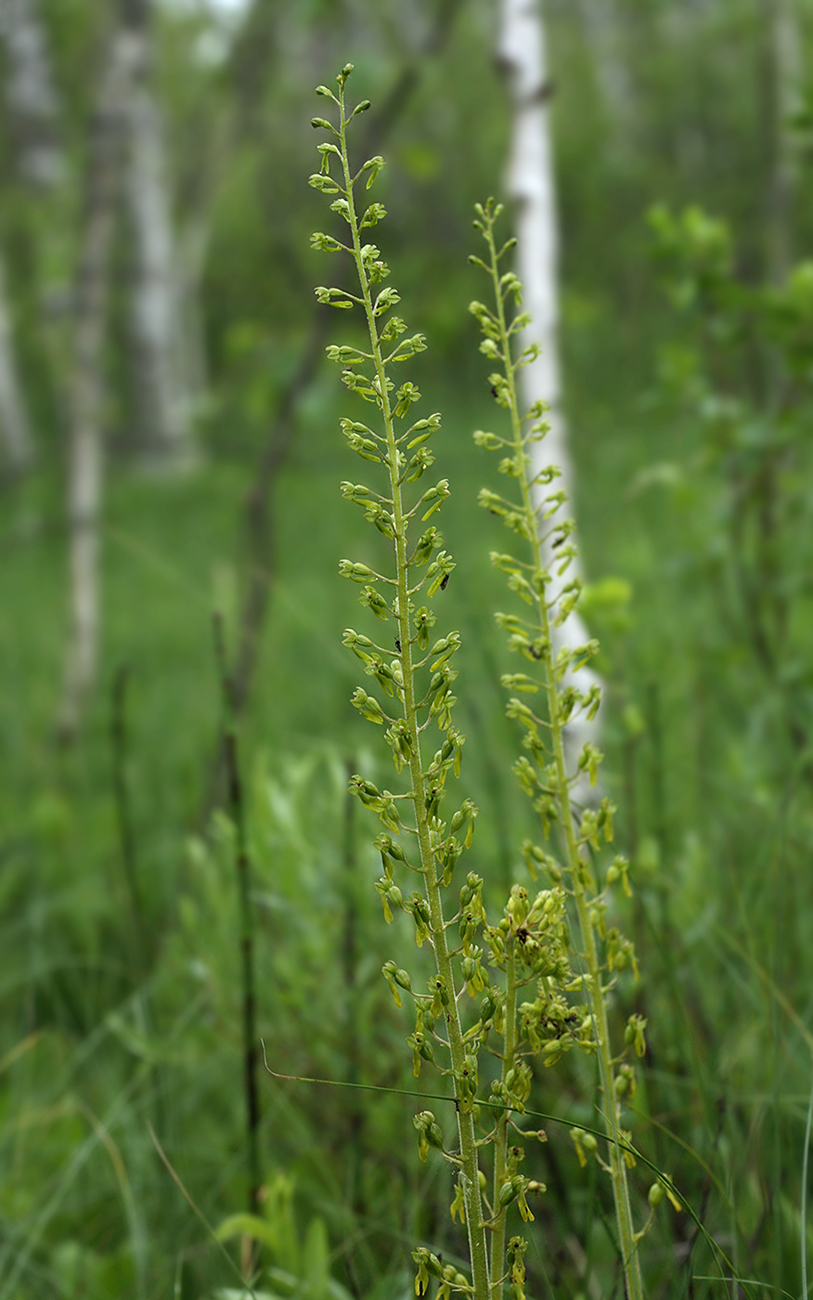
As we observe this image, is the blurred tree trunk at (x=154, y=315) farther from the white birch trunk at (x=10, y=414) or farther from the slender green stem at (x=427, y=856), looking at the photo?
the slender green stem at (x=427, y=856)

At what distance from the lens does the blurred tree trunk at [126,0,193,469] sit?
42.4 ft

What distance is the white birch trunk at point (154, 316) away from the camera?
1295cm

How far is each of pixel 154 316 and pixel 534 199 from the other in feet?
39.6

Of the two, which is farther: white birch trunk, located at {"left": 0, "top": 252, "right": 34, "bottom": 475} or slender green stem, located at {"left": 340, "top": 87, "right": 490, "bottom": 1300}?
white birch trunk, located at {"left": 0, "top": 252, "right": 34, "bottom": 475}

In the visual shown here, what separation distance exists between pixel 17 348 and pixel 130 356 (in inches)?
248

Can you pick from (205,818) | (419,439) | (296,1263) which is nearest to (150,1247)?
(296,1263)

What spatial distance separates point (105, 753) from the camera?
4.60 m

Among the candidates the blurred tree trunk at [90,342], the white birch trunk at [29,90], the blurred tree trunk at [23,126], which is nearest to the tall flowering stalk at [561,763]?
the blurred tree trunk at [90,342]

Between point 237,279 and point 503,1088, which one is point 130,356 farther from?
point 503,1088

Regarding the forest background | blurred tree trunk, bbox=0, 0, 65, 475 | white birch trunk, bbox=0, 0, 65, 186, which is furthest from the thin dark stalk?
white birch trunk, bbox=0, 0, 65, 186

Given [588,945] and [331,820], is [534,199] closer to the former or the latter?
[331,820]

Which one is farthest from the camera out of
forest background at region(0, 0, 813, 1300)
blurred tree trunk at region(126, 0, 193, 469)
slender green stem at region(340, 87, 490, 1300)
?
blurred tree trunk at region(126, 0, 193, 469)

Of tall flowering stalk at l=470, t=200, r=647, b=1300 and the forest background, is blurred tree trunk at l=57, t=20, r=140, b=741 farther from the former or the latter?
tall flowering stalk at l=470, t=200, r=647, b=1300

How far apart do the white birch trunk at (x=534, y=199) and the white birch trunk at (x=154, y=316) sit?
10638 mm
